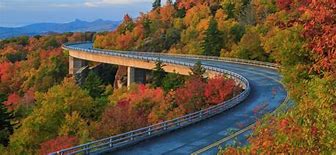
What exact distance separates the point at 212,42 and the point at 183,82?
29.3 m

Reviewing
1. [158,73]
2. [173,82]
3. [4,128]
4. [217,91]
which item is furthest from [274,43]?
[158,73]

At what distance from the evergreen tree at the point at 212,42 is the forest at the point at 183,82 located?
0.81 feet

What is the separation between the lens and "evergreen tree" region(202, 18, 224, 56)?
94188 mm

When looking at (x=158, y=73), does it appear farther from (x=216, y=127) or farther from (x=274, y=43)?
(x=216, y=127)

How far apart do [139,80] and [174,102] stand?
41607 millimetres

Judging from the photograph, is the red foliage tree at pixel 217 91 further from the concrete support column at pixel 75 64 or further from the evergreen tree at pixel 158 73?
the concrete support column at pixel 75 64

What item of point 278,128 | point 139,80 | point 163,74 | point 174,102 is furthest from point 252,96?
point 139,80

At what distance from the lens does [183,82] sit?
68.6m

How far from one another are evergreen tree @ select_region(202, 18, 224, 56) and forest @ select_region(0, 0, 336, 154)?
25 centimetres

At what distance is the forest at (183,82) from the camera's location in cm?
1151

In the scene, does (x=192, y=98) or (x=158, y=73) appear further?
(x=158, y=73)

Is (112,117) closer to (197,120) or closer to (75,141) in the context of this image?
(75,141)

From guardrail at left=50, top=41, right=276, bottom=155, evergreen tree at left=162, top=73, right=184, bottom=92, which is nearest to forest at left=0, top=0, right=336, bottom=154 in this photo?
evergreen tree at left=162, top=73, right=184, bottom=92

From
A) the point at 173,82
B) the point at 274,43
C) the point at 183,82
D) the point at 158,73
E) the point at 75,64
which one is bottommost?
the point at 75,64
